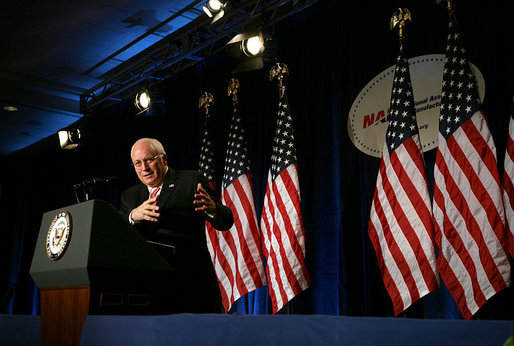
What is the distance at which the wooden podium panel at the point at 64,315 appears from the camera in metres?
1.66

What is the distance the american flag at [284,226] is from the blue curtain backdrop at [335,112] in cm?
40

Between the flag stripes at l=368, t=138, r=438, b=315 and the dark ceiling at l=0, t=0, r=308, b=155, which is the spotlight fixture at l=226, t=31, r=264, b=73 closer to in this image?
the dark ceiling at l=0, t=0, r=308, b=155

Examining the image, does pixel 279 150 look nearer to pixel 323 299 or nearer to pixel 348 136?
pixel 348 136

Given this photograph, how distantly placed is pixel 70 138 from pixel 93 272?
17.3ft

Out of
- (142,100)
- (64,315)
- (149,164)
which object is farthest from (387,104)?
(64,315)

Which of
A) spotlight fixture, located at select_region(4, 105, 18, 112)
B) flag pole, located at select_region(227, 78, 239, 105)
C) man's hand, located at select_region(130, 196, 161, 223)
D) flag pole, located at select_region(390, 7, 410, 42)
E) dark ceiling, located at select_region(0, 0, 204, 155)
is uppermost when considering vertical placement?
dark ceiling, located at select_region(0, 0, 204, 155)

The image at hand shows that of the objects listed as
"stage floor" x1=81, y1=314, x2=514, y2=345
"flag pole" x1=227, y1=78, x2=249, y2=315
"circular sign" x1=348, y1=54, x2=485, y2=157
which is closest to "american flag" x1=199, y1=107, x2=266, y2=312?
"flag pole" x1=227, y1=78, x2=249, y2=315

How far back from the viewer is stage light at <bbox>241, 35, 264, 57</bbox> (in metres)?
4.32

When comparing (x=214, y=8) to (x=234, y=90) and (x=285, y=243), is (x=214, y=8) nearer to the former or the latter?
(x=234, y=90)

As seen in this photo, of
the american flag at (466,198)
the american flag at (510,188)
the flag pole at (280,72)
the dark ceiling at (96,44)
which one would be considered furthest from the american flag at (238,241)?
the american flag at (510,188)

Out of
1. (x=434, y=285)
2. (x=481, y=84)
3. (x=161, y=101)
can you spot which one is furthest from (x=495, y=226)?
(x=161, y=101)

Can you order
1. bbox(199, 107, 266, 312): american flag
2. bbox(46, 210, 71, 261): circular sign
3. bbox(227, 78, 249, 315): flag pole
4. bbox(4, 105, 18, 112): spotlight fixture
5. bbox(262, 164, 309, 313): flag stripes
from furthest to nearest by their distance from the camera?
bbox(4, 105, 18, 112): spotlight fixture, bbox(227, 78, 249, 315): flag pole, bbox(199, 107, 266, 312): american flag, bbox(262, 164, 309, 313): flag stripes, bbox(46, 210, 71, 261): circular sign

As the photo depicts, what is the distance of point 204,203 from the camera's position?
2275 millimetres

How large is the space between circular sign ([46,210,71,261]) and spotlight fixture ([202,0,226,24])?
318 cm
